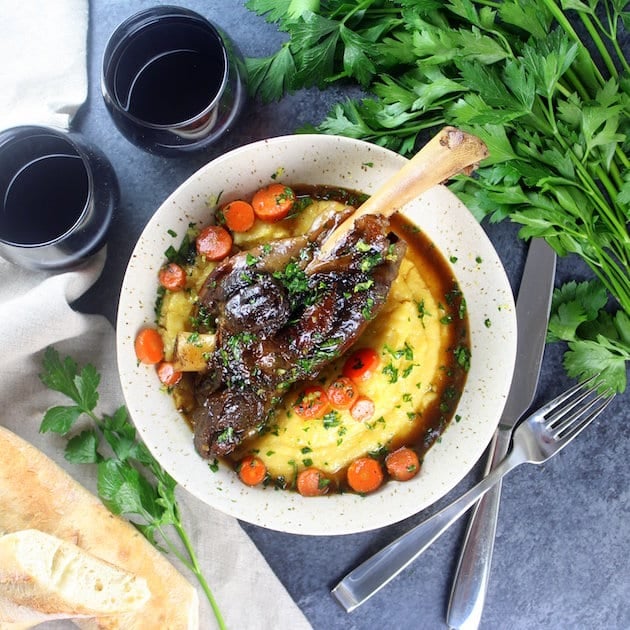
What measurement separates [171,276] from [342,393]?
1215 millimetres

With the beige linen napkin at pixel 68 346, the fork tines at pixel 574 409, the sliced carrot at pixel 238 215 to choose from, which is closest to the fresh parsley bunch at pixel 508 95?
the fork tines at pixel 574 409

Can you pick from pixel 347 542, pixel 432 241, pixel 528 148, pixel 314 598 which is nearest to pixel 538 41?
pixel 528 148

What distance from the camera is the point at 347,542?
4.80 m

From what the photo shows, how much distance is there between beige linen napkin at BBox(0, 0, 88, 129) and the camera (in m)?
4.66

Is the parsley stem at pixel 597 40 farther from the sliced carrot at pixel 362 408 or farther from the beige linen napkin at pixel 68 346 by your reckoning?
the beige linen napkin at pixel 68 346

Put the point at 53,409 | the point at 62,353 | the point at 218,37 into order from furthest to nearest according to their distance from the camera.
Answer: the point at 62,353, the point at 53,409, the point at 218,37

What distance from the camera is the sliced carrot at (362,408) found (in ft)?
13.9

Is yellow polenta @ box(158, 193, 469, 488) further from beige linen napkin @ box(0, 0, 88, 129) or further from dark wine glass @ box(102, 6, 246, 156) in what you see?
beige linen napkin @ box(0, 0, 88, 129)

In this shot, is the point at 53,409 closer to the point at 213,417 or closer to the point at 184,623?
the point at 213,417

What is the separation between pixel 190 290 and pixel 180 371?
0.49 m

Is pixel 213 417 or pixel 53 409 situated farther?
pixel 53 409

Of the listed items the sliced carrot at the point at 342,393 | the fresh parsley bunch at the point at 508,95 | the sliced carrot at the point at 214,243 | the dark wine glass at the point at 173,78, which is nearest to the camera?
the fresh parsley bunch at the point at 508,95

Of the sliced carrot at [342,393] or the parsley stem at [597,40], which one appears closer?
the parsley stem at [597,40]

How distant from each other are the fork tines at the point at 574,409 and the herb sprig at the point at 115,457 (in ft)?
7.90
